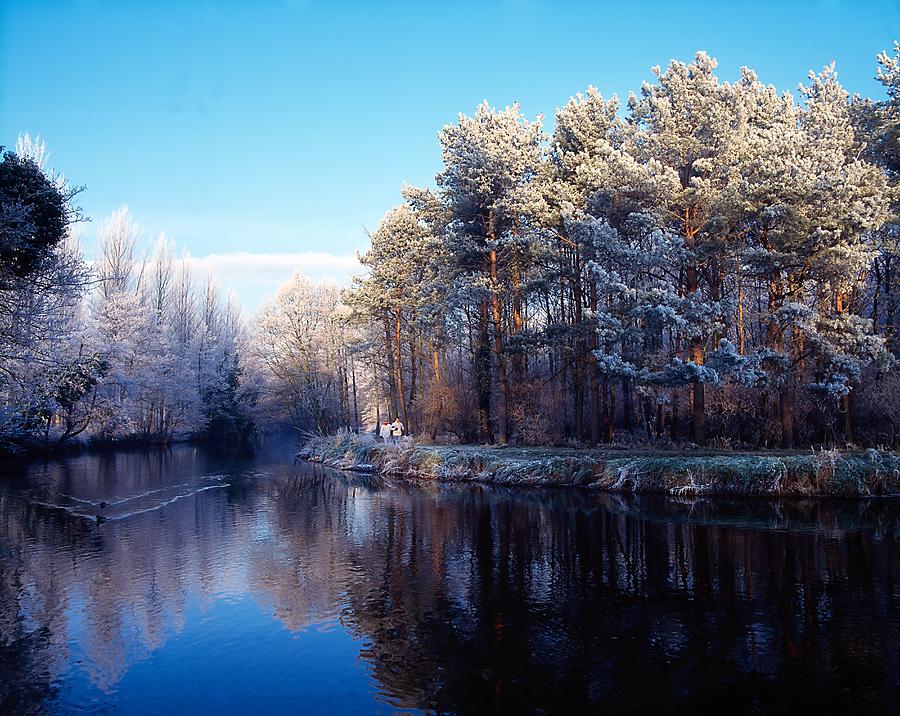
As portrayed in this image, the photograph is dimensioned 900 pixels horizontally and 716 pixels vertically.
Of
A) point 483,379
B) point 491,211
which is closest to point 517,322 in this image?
point 483,379

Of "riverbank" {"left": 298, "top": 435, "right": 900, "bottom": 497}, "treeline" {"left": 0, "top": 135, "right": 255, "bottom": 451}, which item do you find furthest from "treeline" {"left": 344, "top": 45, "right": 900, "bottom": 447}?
"treeline" {"left": 0, "top": 135, "right": 255, "bottom": 451}

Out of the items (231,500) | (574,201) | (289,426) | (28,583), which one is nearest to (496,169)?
(574,201)

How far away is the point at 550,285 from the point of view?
29.0m

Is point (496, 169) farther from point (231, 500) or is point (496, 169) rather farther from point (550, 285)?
point (231, 500)

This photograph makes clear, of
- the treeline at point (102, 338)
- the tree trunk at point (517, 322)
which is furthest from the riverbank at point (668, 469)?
the treeline at point (102, 338)

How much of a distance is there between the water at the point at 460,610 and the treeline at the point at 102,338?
20.7 ft

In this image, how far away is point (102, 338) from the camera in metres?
44.4

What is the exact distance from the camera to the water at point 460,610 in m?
6.96

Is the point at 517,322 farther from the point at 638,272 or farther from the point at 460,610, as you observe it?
the point at 460,610

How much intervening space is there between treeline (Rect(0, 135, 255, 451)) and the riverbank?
1383 cm

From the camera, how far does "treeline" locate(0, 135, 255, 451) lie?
16375mm

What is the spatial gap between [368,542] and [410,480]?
11.7 m

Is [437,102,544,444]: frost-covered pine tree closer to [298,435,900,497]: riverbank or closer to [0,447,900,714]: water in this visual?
[298,435,900,497]: riverbank

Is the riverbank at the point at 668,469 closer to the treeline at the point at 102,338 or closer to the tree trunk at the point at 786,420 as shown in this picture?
the tree trunk at the point at 786,420
